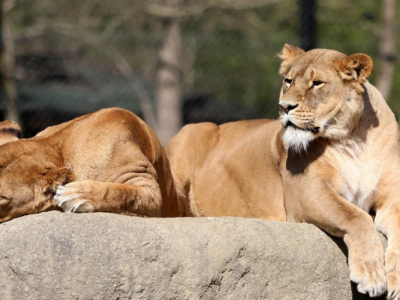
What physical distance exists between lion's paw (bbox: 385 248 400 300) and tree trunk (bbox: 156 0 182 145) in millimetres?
5403

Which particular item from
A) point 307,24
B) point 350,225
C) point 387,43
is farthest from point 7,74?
point 350,225

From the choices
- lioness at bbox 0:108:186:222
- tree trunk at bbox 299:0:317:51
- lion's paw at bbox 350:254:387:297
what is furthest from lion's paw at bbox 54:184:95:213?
tree trunk at bbox 299:0:317:51

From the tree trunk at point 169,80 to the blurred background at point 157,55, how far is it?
11 millimetres

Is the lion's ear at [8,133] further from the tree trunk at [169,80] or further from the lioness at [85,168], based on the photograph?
the tree trunk at [169,80]

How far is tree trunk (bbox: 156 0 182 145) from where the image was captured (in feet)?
28.3

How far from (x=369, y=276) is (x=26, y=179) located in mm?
1441

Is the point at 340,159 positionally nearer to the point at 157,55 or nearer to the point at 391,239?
the point at 391,239

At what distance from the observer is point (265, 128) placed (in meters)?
4.42

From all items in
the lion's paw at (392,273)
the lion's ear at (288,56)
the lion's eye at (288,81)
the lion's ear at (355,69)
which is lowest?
the lion's paw at (392,273)

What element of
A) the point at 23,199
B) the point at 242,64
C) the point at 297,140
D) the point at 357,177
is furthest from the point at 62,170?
the point at 242,64

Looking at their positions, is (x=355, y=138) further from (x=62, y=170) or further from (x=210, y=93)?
(x=210, y=93)

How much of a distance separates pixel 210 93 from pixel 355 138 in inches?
192

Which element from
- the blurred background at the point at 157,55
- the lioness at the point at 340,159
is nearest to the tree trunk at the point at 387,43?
the blurred background at the point at 157,55

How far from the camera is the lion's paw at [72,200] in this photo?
3133 mm
